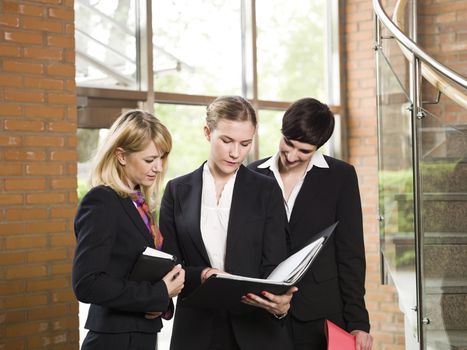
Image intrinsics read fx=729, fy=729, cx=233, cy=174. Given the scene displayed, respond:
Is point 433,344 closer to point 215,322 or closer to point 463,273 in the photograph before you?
point 463,273

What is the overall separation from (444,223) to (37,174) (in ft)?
6.83

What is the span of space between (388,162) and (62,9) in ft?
6.31

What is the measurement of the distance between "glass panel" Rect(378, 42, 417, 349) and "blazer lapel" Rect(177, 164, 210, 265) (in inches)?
49.0

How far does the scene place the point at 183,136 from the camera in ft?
17.0

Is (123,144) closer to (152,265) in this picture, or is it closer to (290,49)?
(152,265)

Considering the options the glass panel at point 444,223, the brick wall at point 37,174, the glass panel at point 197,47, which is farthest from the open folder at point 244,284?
the glass panel at point 197,47

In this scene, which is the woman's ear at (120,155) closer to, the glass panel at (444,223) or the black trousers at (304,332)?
the black trousers at (304,332)

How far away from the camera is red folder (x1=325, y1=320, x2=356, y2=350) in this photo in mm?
2234

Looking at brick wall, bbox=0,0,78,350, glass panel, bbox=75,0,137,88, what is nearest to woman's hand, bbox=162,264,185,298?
brick wall, bbox=0,0,78,350

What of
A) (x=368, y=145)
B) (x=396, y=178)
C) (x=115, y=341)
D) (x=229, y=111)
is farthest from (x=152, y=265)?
(x=368, y=145)

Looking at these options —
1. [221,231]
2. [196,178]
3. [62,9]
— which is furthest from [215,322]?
[62,9]

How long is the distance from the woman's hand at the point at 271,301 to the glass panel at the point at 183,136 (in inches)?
119

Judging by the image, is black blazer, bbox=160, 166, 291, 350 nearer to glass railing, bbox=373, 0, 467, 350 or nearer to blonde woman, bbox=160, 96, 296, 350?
blonde woman, bbox=160, 96, 296, 350

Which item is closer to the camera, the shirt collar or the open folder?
the open folder
